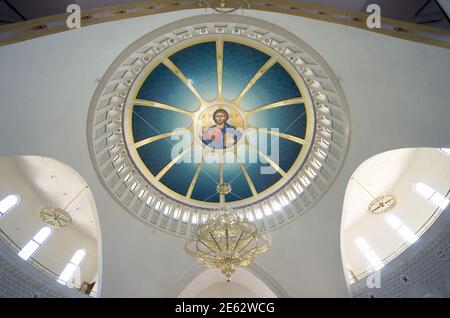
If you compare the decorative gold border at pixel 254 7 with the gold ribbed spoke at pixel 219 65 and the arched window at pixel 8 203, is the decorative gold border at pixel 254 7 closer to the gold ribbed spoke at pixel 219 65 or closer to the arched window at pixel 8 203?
the gold ribbed spoke at pixel 219 65

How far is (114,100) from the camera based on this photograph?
397 inches

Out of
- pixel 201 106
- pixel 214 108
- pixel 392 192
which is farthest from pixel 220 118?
pixel 392 192

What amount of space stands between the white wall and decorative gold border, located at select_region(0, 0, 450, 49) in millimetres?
412

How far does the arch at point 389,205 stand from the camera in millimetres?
11266

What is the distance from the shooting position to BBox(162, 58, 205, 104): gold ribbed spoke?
33.0 ft

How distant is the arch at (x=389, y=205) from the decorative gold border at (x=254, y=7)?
5312 mm

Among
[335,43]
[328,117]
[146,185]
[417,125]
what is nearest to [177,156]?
[146,185]

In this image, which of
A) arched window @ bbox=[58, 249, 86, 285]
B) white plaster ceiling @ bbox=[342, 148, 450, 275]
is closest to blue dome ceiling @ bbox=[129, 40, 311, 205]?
white plaster ceiling @ bbox=[342, 148, 450, 275]

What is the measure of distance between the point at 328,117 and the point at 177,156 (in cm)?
592

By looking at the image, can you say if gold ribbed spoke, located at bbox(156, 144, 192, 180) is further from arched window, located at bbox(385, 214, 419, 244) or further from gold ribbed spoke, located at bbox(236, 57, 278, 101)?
arched window, located at bbox(385, 214, 419, 244)

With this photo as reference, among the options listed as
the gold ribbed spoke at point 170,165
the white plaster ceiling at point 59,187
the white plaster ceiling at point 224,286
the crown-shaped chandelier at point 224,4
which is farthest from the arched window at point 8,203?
the crown-shaped chandelier at point 224,4

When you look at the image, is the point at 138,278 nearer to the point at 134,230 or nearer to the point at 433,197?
the point at 134,230

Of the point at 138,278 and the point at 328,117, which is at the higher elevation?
the point at 328,117
